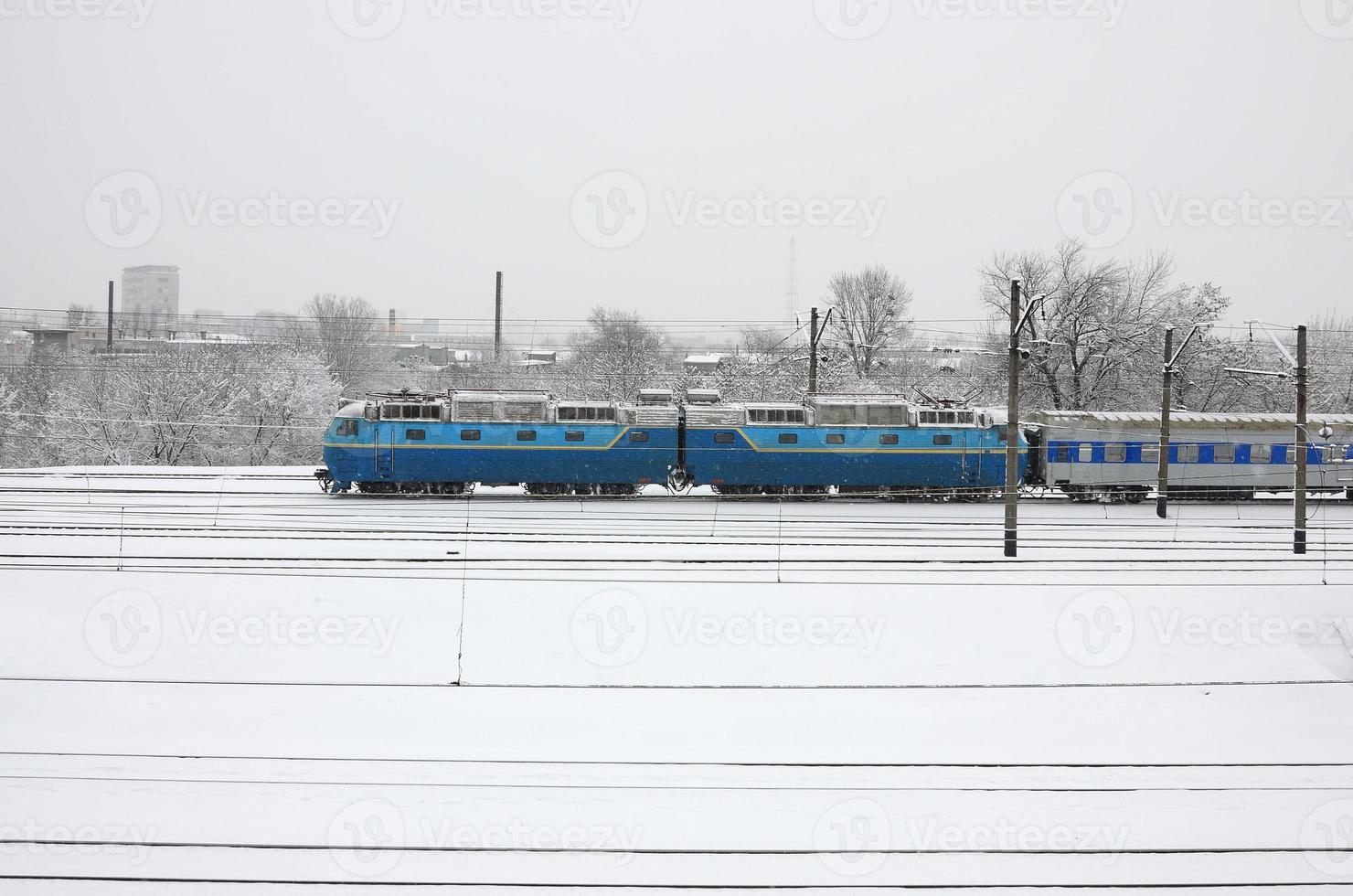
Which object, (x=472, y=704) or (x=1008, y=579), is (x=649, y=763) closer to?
(x=472, y=704)

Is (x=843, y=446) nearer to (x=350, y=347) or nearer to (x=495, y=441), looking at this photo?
(x=495, y=441)

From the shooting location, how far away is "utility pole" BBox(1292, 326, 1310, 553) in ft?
89.0

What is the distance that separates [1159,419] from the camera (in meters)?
38.9

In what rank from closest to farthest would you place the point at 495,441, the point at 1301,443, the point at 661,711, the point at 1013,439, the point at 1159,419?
1. the point at 661,711
2. the point at 1013,439
3. the point at 1301,443
4. the point at 495,441
5. the point at 1159,419

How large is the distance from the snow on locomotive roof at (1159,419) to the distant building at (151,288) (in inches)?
4649

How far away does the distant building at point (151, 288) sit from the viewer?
130500 mm

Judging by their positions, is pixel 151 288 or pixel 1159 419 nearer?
pixel 1159 419

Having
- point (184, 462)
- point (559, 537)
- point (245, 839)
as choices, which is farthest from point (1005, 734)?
point (184, 462)

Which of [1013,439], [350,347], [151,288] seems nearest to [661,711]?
[1013,439]

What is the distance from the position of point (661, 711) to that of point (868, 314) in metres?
59.2

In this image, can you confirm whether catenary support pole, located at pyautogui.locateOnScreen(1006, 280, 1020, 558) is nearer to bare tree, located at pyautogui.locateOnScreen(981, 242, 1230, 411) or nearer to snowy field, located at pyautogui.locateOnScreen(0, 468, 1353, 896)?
snowy field, located at pyautogui.locateOnScreen(0, 468, 1353, 896)

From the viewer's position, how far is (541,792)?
1205 cm

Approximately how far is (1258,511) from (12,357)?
86.7 m

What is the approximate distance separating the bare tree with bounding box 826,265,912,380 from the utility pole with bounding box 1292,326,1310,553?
1518 inches
